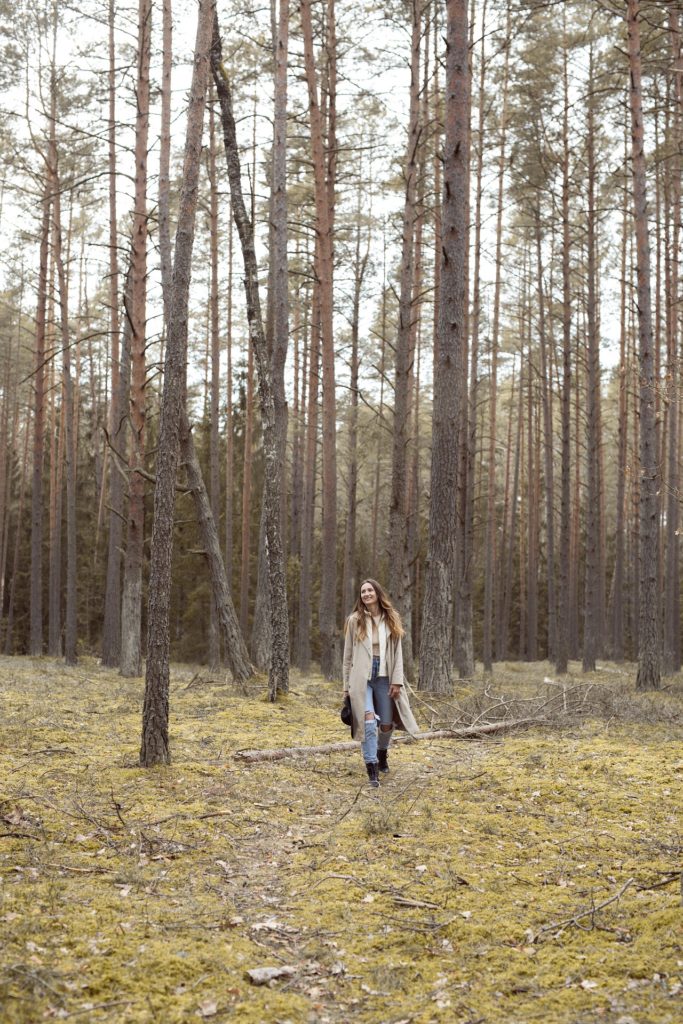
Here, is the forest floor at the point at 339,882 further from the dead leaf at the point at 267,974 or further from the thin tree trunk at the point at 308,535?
the thin tree trunk at the point at 308,535

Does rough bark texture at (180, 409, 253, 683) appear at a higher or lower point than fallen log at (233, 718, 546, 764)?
higher

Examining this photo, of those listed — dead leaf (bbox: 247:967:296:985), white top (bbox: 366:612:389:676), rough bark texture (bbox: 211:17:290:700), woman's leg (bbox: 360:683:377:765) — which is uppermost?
rough bark texture (bbox: 211:17:290:700)

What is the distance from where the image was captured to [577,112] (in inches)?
782

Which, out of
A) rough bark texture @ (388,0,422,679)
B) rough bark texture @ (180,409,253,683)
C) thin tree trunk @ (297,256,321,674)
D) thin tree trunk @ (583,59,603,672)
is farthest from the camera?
thin tree trunk @ (297,256,321,674)

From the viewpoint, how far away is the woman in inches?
290

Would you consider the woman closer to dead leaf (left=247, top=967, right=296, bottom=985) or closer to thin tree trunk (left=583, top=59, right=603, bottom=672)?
dead leaf (left=247, top=967, right=296, bottom=985)

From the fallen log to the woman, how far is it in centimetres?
95

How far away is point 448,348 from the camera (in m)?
11.8

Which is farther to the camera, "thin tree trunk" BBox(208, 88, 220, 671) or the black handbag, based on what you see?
"thin tree trunk" BBox(208, 88, 220, 671)

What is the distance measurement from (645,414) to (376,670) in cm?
842

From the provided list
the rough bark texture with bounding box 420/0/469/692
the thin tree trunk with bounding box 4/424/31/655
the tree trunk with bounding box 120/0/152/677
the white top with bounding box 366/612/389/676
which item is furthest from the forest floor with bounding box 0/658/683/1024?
the thin tree trunk with bounding box 4/424/31/655

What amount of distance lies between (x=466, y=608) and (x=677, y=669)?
672cm

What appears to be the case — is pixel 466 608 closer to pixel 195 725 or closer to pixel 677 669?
pixel 677 669

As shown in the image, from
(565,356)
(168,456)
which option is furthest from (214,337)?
(168,456)
